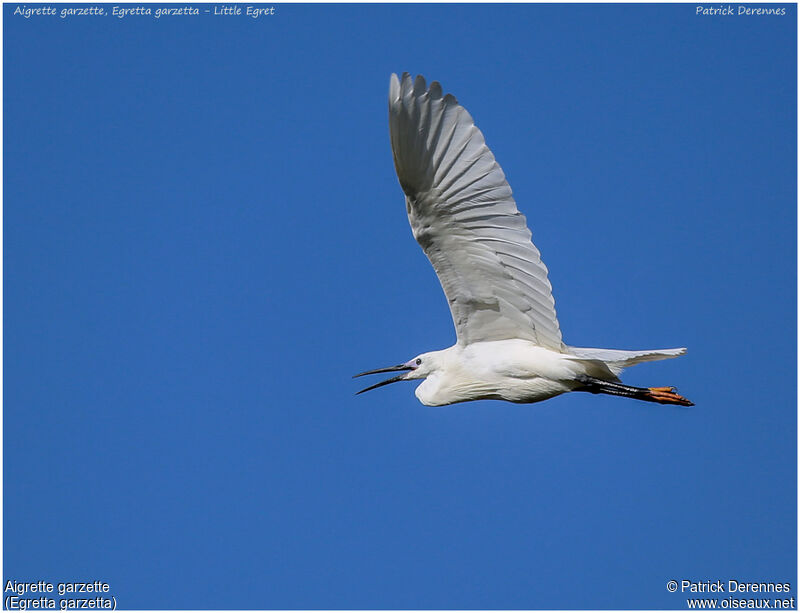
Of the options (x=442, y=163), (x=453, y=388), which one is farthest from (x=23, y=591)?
(x=442, y=163)

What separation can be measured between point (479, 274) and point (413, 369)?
1843 mm

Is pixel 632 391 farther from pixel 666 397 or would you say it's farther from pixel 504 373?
pixel 504 373

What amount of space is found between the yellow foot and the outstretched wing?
89 cm

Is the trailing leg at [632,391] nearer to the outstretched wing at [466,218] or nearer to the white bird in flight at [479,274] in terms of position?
the white bird in flight at [479,274]

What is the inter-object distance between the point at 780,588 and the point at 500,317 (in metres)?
4.17

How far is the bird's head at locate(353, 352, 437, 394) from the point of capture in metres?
9.01

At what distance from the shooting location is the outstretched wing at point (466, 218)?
23.0ft

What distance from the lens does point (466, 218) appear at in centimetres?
738

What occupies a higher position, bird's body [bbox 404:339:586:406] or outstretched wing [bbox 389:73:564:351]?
outstretched wing [bbox 389:73:564:351]

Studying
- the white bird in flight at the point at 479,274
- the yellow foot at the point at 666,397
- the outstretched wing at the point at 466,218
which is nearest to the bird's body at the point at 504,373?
the white bird in flight at the point at 479,274

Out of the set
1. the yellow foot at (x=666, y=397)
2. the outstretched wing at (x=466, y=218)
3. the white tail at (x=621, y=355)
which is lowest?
the yellow foot at (x=666, y=397)

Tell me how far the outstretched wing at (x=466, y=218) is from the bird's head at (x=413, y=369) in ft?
3.16

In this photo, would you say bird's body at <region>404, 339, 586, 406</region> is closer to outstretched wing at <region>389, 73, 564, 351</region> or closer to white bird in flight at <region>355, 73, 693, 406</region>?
white bird in flight at <region>355, 73, 693, 406</region>

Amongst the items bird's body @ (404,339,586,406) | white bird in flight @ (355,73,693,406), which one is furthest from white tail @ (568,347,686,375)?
bird's body @ (404,339,586,406)
